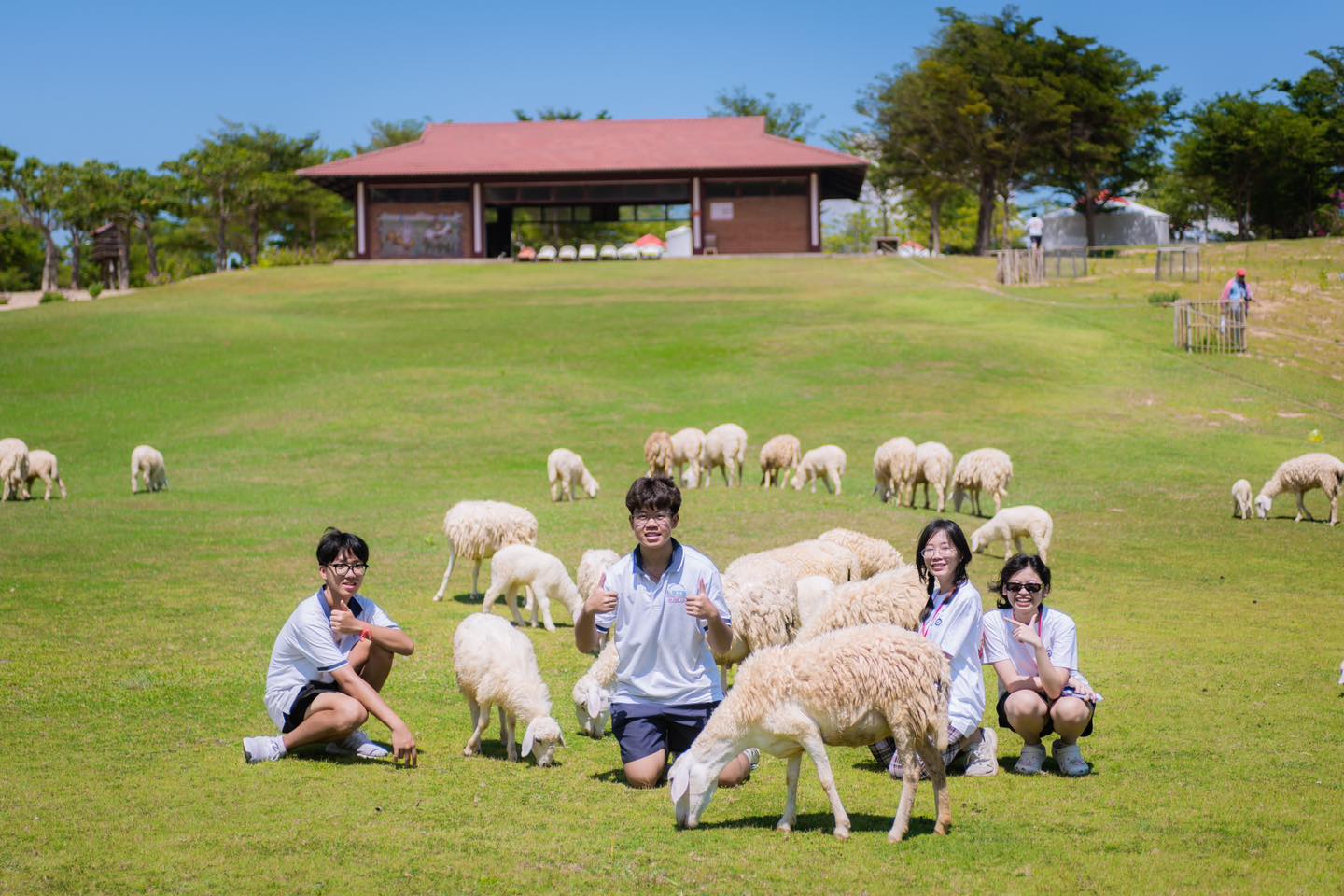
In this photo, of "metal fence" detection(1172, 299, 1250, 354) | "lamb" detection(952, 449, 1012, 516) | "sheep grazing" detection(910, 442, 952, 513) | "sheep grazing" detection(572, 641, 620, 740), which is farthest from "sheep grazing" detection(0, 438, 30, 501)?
"metal fence" detection(1172, 299, 1250, 354)

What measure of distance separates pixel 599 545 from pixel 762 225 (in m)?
45.8

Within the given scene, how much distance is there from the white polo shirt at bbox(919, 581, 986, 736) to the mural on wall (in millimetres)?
54012

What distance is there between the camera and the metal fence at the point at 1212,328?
33.7 metres

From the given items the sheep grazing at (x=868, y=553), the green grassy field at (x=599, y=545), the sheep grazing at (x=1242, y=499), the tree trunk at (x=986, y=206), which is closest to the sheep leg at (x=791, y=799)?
the green grassy field at (x=599, y=545)

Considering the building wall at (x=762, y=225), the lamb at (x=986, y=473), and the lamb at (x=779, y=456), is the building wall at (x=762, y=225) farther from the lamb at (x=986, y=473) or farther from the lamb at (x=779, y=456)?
the lamb at (x=986, y=473)

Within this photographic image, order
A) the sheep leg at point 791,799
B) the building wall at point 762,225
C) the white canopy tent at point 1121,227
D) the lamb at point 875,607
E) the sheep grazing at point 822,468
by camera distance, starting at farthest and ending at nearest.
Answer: the white canopy tent at point 1121,227
the building wall at point 762,225
the sheep grazing at point 822,468
the lamb at point 875,607
the sheep leg at point 791,799

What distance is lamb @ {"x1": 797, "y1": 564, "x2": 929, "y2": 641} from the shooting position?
29.3 feet

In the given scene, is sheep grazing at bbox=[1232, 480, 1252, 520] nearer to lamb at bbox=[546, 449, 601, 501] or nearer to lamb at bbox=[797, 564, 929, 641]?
lamb at bbox=[546, 449, 601, 501]

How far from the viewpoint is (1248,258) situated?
50.0 metres

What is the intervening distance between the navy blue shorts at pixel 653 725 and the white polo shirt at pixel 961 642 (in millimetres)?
1352

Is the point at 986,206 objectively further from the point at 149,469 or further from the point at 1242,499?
the point at 149,469

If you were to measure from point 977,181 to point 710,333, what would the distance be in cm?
3822

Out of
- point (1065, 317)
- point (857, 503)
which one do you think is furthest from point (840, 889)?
point (1065, 317)

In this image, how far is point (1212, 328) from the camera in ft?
111
